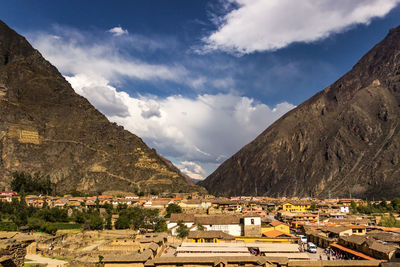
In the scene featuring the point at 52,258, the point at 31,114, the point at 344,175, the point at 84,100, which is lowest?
the point at 52,258

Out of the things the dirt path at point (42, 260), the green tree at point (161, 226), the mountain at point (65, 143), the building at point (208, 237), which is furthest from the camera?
the mountain at point (65, 143)

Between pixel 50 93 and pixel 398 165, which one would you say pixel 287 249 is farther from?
pixel 398 165

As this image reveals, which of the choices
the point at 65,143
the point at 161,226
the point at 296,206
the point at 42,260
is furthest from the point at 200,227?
the point at 65,143

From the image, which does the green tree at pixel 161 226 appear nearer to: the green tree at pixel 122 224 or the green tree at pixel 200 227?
the green tree at pixel 200 227

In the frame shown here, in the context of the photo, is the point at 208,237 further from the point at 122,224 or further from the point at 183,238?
the point at 122,224

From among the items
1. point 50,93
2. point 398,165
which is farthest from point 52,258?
point 398,165

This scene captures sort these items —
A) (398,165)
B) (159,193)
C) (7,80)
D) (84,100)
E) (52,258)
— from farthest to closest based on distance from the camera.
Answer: (398,165)
(84,100)
(7,80)
(159,193)
(52,258)

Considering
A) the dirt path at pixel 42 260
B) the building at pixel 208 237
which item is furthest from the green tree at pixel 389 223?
the dirt path at pixel 42 260

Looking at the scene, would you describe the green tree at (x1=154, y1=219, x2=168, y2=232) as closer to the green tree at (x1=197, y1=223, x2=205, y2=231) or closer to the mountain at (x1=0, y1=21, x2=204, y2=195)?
the green tree at (x1=197, y1=223, x2=205, y2=231)
